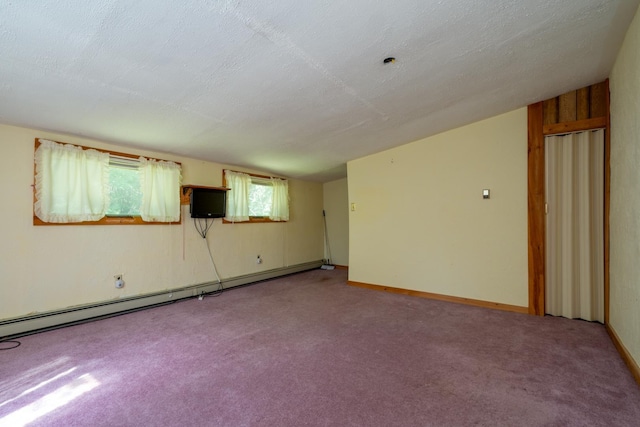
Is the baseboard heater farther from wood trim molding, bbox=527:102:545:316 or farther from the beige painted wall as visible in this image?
the beige painted wall

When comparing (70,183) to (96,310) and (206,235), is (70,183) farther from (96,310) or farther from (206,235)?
(206,235)

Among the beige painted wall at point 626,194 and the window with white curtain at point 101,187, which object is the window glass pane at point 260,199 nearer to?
the window with white curtain at point 101,187

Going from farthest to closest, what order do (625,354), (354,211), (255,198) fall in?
1. (255,198)
2. (354,211)
3. (625,354)

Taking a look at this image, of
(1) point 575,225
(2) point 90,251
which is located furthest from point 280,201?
(1) point 575,225

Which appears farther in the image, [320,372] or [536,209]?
[536,209]

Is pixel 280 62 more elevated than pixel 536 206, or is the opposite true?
pixel 280 62

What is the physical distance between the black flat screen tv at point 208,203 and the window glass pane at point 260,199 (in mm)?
729

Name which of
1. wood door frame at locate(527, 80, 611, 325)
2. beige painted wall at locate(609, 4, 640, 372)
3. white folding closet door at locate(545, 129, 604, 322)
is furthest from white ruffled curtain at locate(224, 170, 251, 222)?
beige painted wall at locate(609, 4, 640, 372)

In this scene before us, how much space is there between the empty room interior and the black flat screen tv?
37 millimetres

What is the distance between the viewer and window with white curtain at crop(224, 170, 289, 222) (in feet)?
15.2

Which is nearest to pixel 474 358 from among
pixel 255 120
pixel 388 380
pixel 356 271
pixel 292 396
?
pixel 388 380

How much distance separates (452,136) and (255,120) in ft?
8.76

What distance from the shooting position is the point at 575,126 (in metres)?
2.96

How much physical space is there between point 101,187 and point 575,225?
538cm
